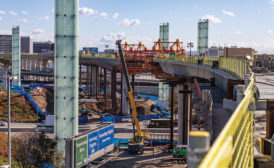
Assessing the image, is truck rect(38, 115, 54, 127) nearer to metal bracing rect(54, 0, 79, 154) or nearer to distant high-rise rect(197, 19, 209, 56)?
distant high-rise rect(197, 19, 209, 56)

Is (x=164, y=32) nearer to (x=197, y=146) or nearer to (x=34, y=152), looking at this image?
(x=34, y=152)

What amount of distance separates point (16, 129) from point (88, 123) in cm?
1861

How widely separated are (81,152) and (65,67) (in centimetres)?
1156

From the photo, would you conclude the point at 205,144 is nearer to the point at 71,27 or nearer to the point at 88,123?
the point at 71,27

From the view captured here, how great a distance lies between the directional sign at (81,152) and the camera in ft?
106

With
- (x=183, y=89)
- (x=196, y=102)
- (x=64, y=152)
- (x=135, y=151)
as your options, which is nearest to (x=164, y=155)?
(x=135, y=151)

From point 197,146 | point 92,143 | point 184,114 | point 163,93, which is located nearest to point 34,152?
point 92,143

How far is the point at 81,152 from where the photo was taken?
3406cm

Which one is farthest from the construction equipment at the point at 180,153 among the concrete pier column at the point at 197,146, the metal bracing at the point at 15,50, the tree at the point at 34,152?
the metal bracing at the point at 15,50

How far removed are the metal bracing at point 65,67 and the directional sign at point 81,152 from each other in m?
5.37

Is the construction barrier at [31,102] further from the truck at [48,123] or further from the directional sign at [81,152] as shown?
Result: the directional sign at [81,152]

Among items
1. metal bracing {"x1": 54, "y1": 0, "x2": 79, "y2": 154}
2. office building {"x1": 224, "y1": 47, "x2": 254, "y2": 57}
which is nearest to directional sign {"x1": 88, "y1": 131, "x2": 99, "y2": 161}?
metal bracing {"x1": 54, "y1": 0, "x2": 79, "y2": 154}

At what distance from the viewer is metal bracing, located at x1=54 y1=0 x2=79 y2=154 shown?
2478 cm

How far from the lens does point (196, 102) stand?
33.1 meters
